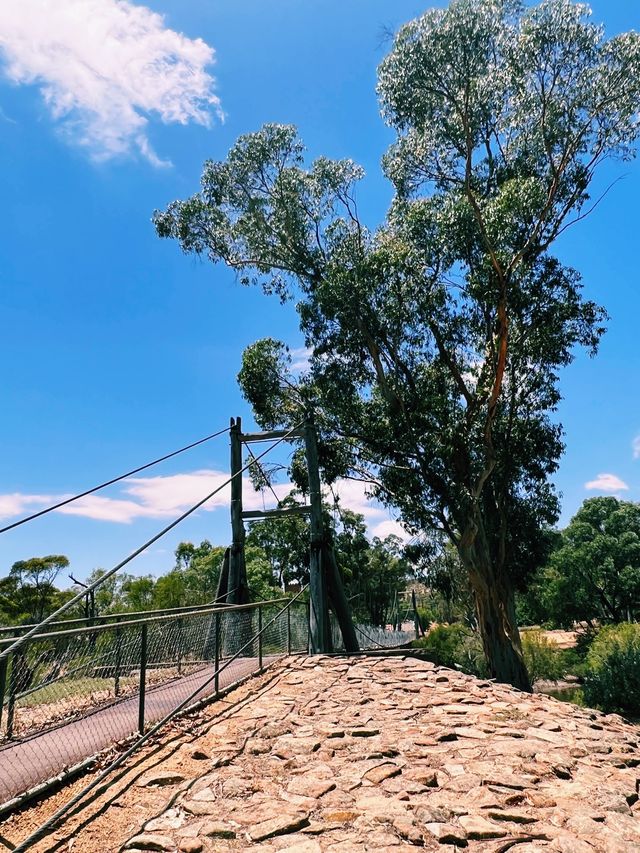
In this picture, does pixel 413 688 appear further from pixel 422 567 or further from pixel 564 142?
pixel 564 142

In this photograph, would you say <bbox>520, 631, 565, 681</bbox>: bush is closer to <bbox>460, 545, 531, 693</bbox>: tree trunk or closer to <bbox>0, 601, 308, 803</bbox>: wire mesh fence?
<bbox>460, 545, 531, 693</bbox>: tree trunk

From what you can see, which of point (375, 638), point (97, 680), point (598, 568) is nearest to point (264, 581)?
point (375, 638)

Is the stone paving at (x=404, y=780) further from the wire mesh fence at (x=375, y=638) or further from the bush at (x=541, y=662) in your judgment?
the bush at (x=541, y=662)

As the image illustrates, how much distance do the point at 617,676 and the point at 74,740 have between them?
1565 cm

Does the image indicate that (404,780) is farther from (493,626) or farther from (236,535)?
(493,626)

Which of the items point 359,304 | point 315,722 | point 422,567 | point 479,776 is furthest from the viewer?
point 422,567

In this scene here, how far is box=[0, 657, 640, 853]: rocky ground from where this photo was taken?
10.3 ft

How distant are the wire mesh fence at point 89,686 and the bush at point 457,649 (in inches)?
435

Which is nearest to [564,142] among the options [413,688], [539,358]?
[539,358]

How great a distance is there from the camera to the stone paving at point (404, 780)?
3156mm

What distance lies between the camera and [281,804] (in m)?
3.59

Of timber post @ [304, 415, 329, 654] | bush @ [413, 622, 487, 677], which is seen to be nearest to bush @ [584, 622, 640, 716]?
bush @ [413, 622, 487, 677]

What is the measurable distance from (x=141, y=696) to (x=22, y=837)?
1.55m

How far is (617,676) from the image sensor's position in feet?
50.6
